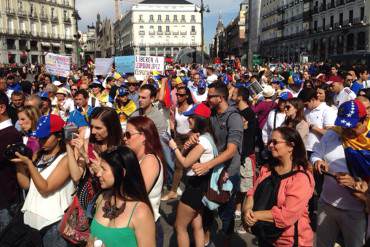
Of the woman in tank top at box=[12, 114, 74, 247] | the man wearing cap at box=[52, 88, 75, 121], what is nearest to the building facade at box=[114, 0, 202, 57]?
the man wearing cap at box=[52, 88, 75, 121]

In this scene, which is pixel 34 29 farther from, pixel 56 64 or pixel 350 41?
pixel 56 64

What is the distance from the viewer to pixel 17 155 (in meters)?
2.84

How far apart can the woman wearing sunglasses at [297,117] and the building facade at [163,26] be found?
322 ft

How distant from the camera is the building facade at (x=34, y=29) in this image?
61719 millimetres

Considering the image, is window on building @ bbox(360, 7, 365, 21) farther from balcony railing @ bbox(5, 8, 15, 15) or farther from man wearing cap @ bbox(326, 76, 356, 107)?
balcony railing @ bbox(5, 8, 15, 15)

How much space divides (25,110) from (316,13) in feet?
207

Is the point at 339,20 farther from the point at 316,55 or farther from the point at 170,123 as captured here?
the point at 170,123

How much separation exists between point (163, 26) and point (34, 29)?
136 feet

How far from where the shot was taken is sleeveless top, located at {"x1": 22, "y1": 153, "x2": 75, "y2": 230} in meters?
3.03

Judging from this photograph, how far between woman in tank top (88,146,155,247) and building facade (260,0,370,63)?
35.0 meters

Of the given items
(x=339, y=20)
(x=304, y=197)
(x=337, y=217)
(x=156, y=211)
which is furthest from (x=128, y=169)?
(x=339, y=20)

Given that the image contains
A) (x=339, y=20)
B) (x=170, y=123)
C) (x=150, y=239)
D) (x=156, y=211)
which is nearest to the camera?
(x=150, y=239)

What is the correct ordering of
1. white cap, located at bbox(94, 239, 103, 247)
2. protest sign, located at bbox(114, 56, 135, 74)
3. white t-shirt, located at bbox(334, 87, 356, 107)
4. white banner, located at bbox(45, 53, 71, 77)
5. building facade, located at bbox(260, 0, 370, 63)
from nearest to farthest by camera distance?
1. white cap, located at bbox(94, 239, 103, 247)
2. white t-shirt, located at bbox(334, 87, 356, 107)
3. white banner, located at bbox(45, 53, 71, 77)
4. protest sign, located at bbox(114, 56, 135, 74)
5. building facade, located at bbox(260, 0, 370, 63)

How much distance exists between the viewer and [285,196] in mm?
2805
